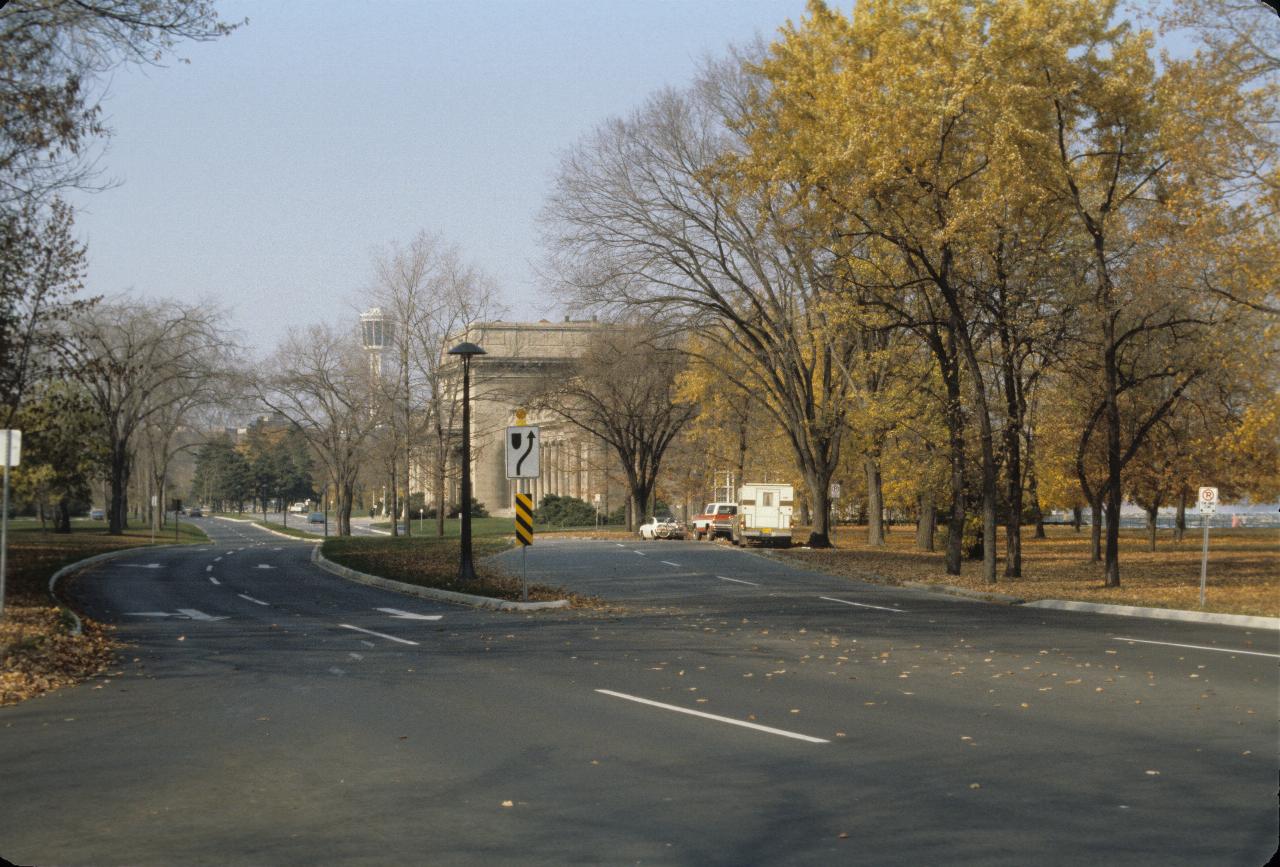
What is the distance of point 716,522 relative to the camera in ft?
185

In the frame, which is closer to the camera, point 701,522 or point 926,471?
point 926,471

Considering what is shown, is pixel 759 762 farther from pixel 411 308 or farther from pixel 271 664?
pixel 411 308

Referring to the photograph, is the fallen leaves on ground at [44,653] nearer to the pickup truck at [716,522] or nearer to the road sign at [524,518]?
the road sign at [524,518]

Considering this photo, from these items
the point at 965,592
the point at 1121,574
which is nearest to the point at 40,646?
the point at 965,592

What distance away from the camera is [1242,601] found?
84.5 feet

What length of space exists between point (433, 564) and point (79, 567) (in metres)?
11.0

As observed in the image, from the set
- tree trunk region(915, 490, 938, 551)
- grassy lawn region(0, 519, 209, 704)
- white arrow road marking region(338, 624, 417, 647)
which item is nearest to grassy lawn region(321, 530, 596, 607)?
white arrow road marking region(338, 624, 417, 647)

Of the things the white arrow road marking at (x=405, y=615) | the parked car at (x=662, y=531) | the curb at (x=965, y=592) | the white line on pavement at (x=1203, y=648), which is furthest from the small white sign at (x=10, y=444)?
the parked car at (x=662, y=531)

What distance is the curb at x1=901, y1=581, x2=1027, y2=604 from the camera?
2532 centimetres

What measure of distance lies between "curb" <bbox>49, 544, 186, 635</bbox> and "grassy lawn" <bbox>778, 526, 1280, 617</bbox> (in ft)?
60.7

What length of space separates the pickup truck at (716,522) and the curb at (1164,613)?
31.5 m

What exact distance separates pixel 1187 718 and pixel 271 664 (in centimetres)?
1002

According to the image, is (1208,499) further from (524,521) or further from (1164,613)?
(524,521)

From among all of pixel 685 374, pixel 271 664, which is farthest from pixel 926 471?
pixel 271 664
